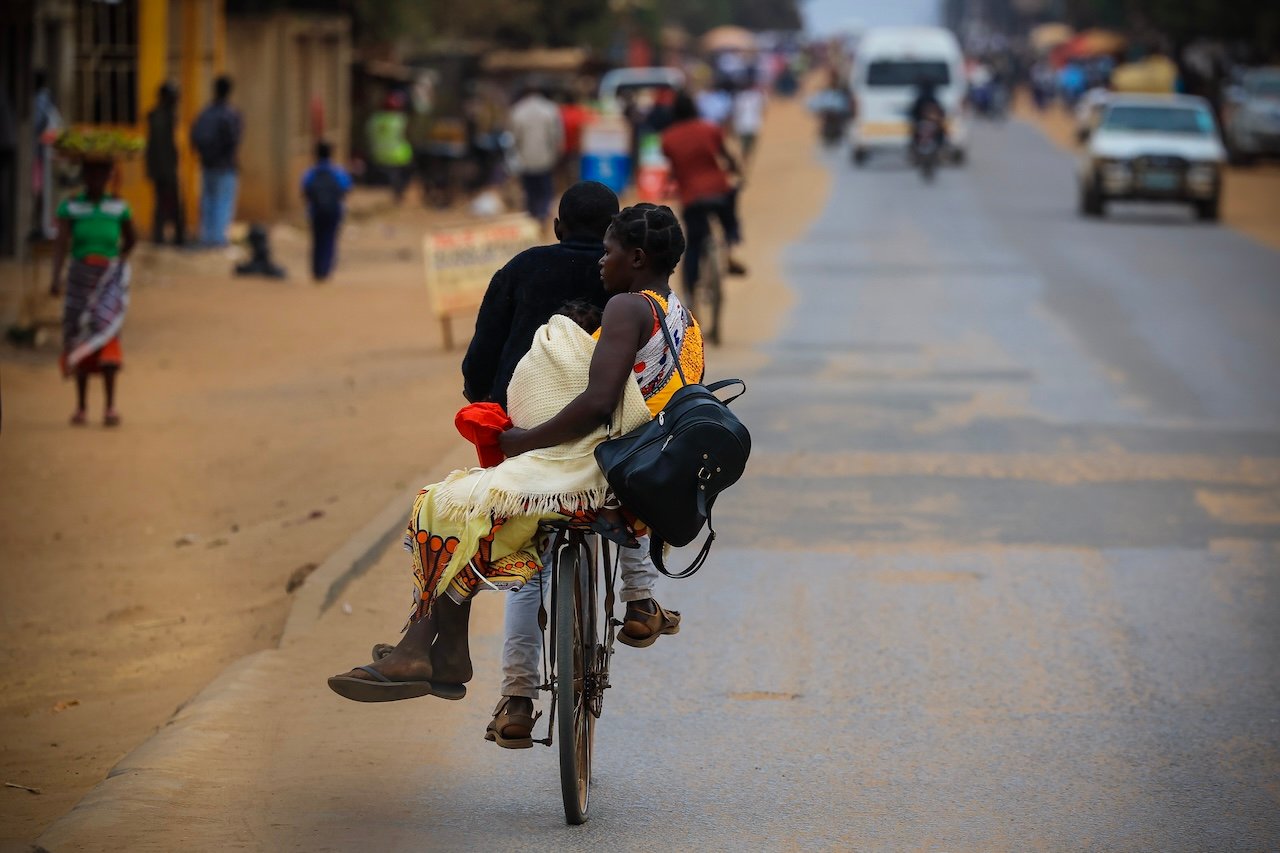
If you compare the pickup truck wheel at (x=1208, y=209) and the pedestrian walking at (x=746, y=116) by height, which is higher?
the pedestrian walking at (x=746, y=116)

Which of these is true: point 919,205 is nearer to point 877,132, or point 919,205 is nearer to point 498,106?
point 877,132

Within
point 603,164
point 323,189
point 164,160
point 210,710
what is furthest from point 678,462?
point 603,164

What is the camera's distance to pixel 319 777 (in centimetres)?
570

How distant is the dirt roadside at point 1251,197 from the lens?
29.4m

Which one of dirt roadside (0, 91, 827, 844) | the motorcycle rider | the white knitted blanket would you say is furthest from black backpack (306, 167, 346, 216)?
the motorcycle rider

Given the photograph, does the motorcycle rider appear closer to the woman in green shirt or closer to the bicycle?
the woman in green shirt

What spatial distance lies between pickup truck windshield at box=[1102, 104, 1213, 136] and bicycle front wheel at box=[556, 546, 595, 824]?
26.4 metres

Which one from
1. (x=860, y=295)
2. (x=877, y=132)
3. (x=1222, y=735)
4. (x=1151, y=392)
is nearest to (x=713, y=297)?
(x=1151, y=392)

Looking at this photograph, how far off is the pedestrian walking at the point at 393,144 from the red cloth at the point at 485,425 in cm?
2686

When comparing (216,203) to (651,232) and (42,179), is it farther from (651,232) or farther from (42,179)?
(651,232)

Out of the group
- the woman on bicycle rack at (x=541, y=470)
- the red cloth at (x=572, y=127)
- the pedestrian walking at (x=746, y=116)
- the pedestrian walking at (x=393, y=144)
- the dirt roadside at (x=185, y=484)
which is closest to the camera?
the woman on bicycle rack at (x=541, y=470)

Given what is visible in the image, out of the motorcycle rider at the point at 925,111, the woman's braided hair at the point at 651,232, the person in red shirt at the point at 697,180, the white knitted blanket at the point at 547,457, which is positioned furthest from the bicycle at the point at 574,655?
the motorcycle rider at the point at 925,111

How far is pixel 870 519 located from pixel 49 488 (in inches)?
189

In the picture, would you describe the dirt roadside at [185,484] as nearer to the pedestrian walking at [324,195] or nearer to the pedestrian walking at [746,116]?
the pedestrian walking at [324,195]
